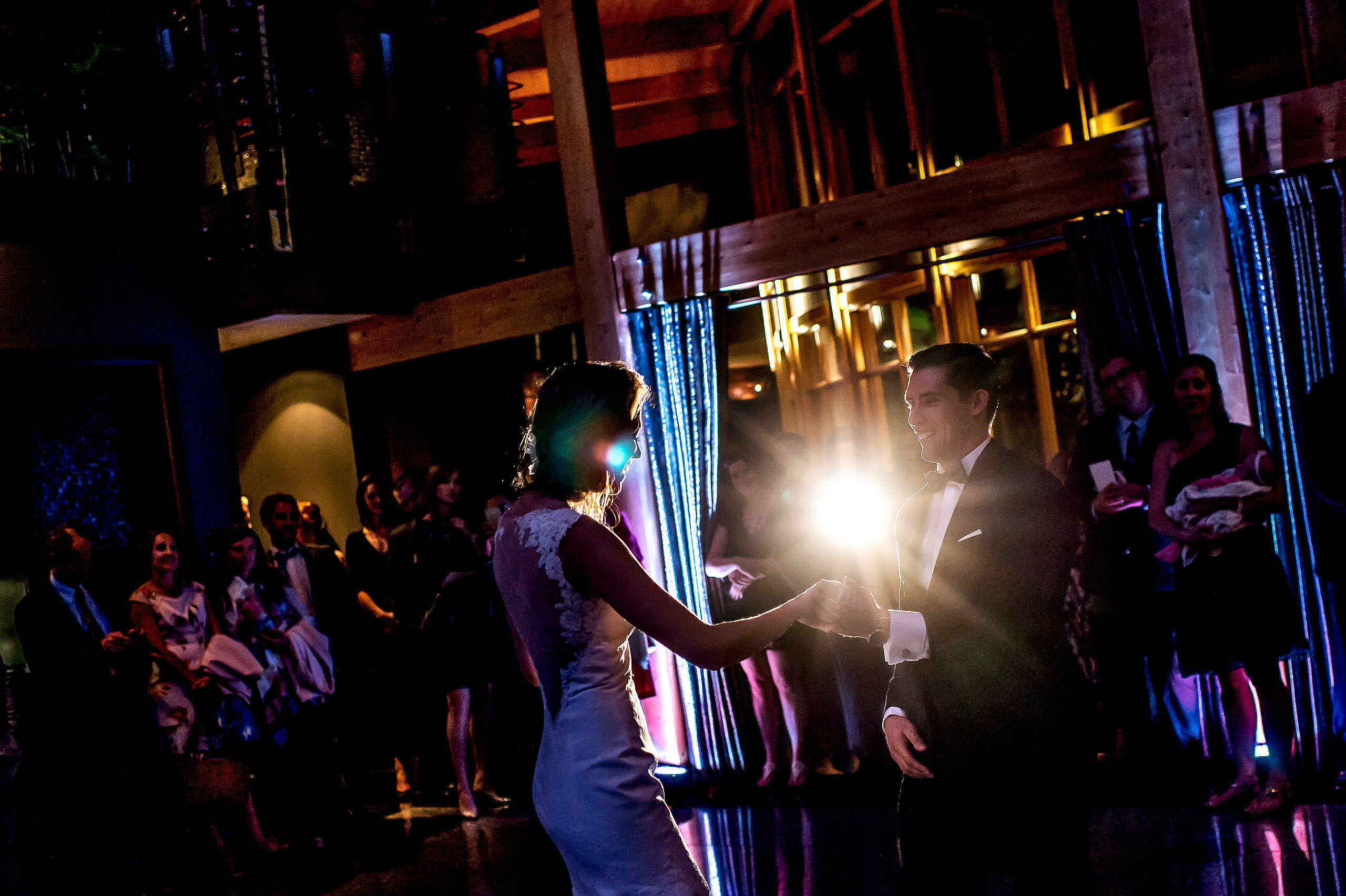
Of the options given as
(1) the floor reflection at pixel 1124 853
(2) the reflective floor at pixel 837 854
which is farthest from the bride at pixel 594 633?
(1) the floor reflection at pixel 1124 853

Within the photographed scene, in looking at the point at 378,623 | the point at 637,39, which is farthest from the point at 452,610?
the point at 637,39

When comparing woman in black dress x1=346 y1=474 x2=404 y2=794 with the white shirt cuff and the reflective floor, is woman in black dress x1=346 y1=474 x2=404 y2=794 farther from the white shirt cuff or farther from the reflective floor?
the white shirt cuff

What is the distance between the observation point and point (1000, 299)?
8047 mm

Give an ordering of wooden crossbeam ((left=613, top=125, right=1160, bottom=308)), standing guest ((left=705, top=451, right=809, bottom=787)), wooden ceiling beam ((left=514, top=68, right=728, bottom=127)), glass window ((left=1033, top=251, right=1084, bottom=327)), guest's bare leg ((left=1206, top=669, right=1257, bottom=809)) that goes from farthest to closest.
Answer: wooden ceiling beam ((left=514, top=68, right=728, bottom=127)) < glass window ((left=1033, top=251, right=1084, bottom=327)) < standing guest ((left=705, top=451, right=809, bottom=787)) < wooden crossbeam ((left=613, top=125, right=1160, bottom=308)) < guest's bare leg ((left=1206, top=669, right=1257, bottom=809))

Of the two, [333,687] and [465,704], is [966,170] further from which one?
[333,687]

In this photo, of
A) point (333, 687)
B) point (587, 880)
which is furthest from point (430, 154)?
point (587, 880)

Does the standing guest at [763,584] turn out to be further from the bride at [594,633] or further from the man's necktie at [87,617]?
the bride at [594,633]

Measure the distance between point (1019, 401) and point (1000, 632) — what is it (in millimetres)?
6015

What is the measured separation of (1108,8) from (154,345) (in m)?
6.07

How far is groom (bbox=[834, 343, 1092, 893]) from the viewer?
2279 mm

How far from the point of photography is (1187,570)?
A: 465 cm

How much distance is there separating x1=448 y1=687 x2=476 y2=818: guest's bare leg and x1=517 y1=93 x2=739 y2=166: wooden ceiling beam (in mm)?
5361

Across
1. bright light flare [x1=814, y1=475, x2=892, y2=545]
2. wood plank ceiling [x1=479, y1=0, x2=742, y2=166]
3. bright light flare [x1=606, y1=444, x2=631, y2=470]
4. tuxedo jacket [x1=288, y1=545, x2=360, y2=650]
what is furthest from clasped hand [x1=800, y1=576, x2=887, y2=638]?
wood plank ceiling [x1=479, y1=0, x2=742, y2=166]

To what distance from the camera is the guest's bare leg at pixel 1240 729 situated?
4625mm
